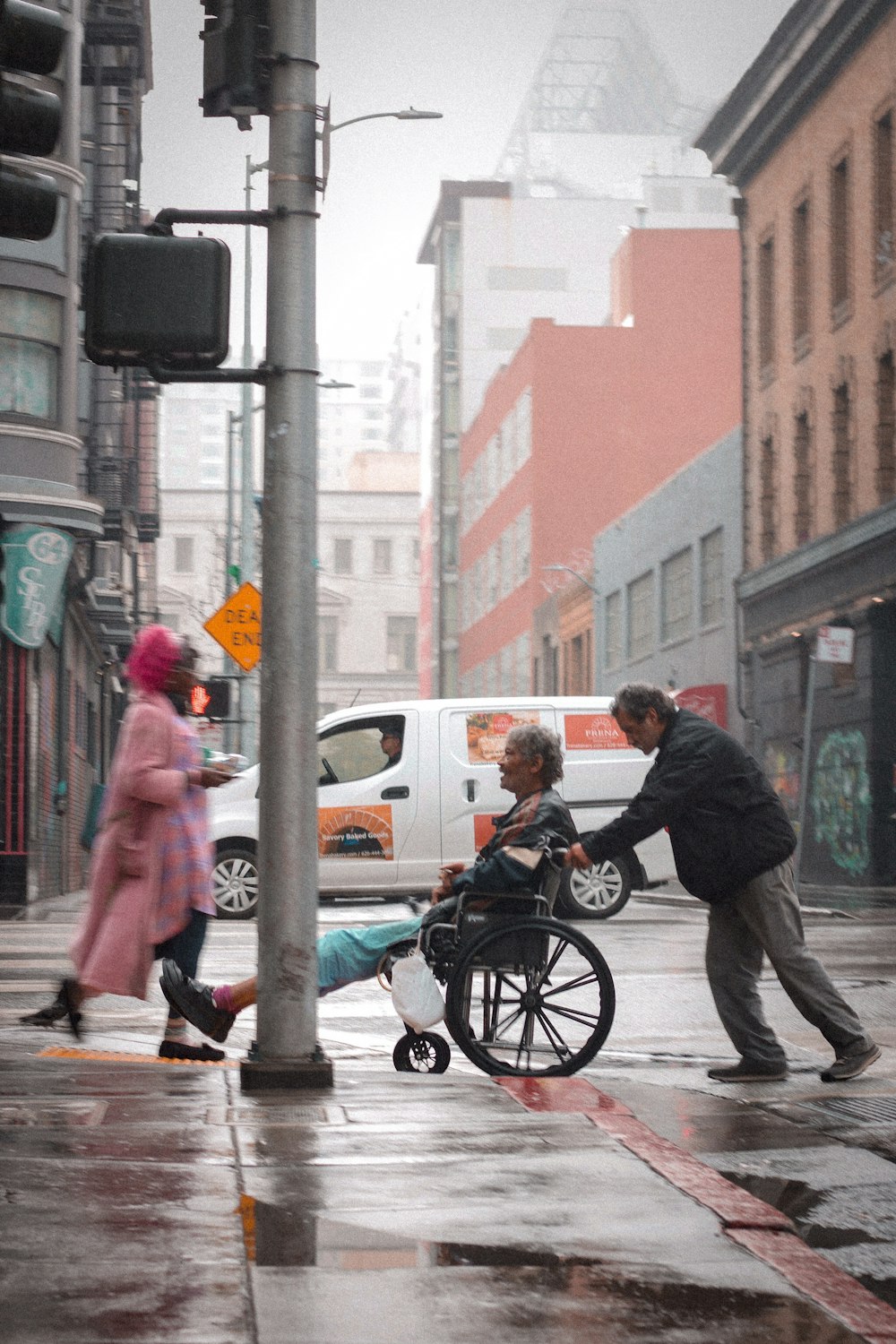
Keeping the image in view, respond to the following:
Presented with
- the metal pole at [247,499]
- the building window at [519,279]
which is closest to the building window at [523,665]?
the building window at [519,279]

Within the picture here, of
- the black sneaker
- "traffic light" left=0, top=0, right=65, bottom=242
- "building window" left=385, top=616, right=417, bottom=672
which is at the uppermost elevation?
"building window" left=385, top=616, right=417, bottom=672

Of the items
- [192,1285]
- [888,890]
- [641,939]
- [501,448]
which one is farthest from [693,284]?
[192,1285]

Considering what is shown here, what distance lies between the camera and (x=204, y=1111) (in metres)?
6.36

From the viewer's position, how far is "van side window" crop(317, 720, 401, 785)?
18297 mm

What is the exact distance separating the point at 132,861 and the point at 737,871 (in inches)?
93.6

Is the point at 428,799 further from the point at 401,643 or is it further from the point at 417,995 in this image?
the point at 401,643

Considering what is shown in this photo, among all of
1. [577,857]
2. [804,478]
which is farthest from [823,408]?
[577,857]

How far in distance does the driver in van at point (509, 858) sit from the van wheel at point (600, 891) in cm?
975

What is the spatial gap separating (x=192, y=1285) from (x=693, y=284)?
56.9 meters

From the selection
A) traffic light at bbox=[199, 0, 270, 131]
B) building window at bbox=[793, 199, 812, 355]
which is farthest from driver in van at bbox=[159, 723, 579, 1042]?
building window at bbox=[793, 199, 812, 355]

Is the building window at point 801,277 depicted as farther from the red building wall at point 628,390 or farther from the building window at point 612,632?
the red building wall at point 628,390

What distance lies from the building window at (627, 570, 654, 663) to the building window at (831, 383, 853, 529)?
48.8 ft

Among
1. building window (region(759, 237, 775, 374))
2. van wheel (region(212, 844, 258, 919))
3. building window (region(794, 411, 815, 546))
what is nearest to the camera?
van wheel (region(212, 844, 258, 919))

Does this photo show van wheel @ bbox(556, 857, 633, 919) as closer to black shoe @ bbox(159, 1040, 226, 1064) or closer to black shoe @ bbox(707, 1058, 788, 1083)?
black shoe @ bbox(707, 1058, 788, 1083)
